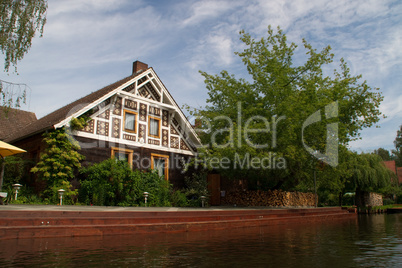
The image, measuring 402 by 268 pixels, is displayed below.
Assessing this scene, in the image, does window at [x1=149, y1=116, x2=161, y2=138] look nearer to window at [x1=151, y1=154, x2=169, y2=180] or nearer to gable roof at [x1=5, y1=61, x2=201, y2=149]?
gable roof at [x1=5, y1=61, x2=201, y2=149]

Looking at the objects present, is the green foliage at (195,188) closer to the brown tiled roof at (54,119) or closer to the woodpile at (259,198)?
the woodpile at (259,198)

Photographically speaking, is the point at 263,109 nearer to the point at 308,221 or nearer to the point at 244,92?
the point at 244,92

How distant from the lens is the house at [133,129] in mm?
16109

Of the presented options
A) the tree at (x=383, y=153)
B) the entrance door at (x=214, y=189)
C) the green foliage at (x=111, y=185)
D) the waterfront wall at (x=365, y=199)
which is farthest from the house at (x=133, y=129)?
the tree at (x=383, y=153)

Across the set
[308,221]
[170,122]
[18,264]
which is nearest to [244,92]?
[170,122]

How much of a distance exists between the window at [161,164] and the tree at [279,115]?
2.52 metres

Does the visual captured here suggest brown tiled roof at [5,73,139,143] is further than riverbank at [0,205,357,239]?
Yes

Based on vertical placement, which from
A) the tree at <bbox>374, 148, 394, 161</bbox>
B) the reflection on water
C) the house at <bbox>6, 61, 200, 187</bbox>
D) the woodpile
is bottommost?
the reflection on water

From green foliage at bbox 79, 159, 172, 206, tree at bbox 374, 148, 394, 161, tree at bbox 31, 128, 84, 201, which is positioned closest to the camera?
tree at bbox 31, 128, 84, 201

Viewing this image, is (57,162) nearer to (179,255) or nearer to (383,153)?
(179,255)

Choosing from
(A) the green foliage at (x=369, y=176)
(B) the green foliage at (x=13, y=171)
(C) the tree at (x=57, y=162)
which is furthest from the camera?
(A) the green foliage at (x=369, y=176)

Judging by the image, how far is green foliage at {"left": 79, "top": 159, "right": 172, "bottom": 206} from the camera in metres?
15.0

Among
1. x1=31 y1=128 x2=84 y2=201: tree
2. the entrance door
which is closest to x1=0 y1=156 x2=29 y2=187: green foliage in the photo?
x1=31 y1=128 x2=84 y2=201: tree

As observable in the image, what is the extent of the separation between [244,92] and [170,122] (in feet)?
15.5
